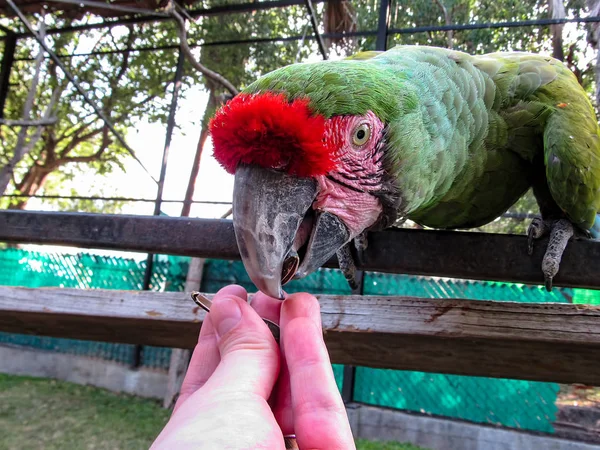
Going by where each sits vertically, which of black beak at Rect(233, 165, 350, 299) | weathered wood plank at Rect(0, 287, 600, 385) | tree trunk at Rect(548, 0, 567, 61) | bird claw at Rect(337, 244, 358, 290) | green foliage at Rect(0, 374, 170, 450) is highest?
tree trunk at Rect(548, 0, 567, 61)

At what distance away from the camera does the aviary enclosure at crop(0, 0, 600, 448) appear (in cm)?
125

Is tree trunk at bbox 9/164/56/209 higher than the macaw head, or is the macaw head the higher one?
the macaw head

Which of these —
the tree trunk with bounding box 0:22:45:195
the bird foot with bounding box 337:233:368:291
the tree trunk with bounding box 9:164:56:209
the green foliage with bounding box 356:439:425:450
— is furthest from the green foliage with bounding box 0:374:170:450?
the tree trunk with bounding box 9:164:56:209

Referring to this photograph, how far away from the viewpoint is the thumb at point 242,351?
0.70 m

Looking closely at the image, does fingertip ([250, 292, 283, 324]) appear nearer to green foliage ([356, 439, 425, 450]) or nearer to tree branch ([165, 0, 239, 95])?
green foliage ([356, 439, 425, 450])

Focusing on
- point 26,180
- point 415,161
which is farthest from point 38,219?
point 26,180

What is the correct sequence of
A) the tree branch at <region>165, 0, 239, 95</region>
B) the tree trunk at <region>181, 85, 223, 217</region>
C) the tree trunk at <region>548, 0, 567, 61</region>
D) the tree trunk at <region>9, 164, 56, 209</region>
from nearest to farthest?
the tree trunk at <region>548, 0, 567, 61</region>
the tree branch at <region>165, 0, 239, 95</region>
the tree trunk at <region>181, 85, 223, 217</region>
the tree trunk at <region>9, 164, 56, 209</region>

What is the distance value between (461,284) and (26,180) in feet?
26.6

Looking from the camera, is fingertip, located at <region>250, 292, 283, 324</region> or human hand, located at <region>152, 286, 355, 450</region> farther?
fingertip, located at <region>250, 292, 283, 324</region>

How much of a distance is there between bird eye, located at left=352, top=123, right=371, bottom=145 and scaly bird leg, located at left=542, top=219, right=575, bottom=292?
60cm

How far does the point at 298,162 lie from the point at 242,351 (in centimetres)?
38

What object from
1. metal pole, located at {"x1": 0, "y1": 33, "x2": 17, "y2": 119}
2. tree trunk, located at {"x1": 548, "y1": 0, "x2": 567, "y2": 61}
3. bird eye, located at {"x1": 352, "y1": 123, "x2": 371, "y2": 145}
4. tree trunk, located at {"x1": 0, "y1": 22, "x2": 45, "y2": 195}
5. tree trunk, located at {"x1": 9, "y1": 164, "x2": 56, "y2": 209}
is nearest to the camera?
bird eye, located at {"x1": 352, "y1": 123, "x2": 371, "y2": 145}

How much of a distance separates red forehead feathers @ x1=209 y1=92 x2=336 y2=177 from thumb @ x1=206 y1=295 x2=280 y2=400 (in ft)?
0.92

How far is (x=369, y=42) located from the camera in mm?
4305
